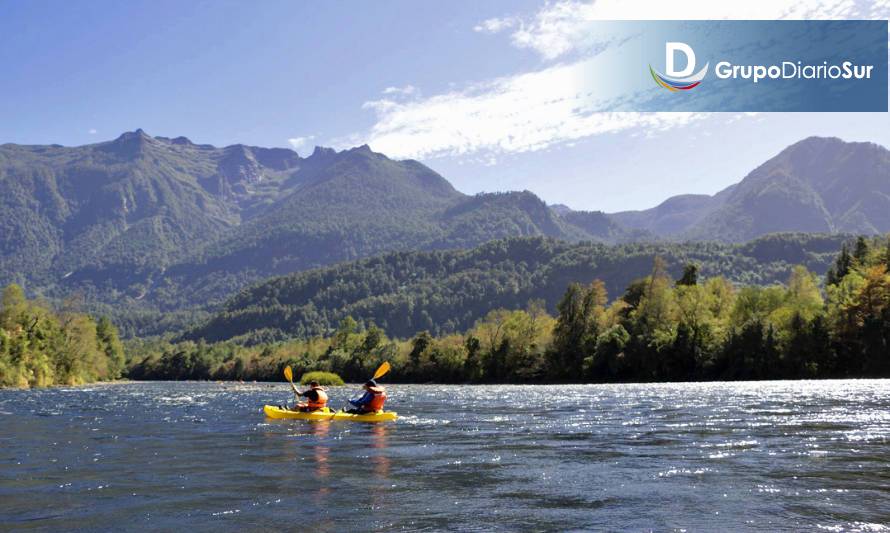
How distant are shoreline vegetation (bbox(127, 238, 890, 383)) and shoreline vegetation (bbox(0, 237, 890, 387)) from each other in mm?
170

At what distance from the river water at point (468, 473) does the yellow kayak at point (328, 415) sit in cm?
183

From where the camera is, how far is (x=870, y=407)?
143 ft

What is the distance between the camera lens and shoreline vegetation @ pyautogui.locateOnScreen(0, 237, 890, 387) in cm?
9612

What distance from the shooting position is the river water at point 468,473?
17.5 metres

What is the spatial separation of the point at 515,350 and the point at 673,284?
37453 millimetres

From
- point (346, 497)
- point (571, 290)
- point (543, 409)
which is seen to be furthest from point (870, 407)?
point (571, 290)

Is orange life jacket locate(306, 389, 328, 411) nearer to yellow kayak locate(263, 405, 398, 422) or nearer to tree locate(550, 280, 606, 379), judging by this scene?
yellow kayak locate(263, 405, 398, 422)

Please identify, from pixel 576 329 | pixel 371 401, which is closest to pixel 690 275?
pixel 576 329

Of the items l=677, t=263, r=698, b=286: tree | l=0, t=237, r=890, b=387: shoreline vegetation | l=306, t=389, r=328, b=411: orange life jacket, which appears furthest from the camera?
l=677, t=263, r=698, b=286: tree

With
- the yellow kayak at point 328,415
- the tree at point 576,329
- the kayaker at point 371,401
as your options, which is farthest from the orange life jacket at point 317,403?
the tree at point 576,329

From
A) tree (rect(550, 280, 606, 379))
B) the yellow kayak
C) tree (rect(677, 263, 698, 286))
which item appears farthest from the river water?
tree (rect(677, 263, 698, 286))

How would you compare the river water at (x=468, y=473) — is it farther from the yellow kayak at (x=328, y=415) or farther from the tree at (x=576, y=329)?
the tree at (x=576, y=329)

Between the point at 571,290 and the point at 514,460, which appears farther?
the point at 571,290

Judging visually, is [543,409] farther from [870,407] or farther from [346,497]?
[346,497]
